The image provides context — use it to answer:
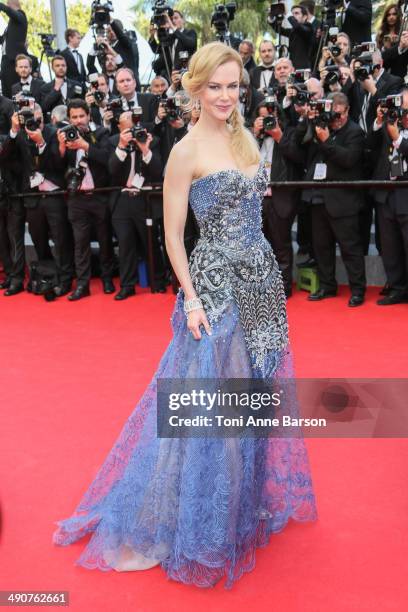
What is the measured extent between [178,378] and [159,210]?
143 inches

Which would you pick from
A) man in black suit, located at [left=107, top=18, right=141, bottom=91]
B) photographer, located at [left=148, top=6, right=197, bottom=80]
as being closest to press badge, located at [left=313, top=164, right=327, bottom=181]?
photographer, located at [left=148, top=6, right=197, bottom=80]

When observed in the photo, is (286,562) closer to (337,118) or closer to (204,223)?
(204,223)

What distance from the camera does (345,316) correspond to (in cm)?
475

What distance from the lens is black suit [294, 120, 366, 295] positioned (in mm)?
4918

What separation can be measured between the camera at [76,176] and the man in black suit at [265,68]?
1.81 m

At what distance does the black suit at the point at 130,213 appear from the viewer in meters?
5.43

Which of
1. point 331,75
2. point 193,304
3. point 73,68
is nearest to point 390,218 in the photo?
point 331,75

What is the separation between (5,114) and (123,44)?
174 centimetres

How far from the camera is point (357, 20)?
6.29 m

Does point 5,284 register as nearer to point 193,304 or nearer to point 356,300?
point 356,300

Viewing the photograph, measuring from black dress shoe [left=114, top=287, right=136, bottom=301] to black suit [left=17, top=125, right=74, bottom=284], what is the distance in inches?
22.7

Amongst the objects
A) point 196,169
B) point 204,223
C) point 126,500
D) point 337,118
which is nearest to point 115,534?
point 126,500

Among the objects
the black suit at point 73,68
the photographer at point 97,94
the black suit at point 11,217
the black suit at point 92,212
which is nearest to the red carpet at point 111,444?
the black suit at point 92,212

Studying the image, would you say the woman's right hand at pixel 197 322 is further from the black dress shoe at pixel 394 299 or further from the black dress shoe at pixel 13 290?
the black dress shoe at pixel 13 290
